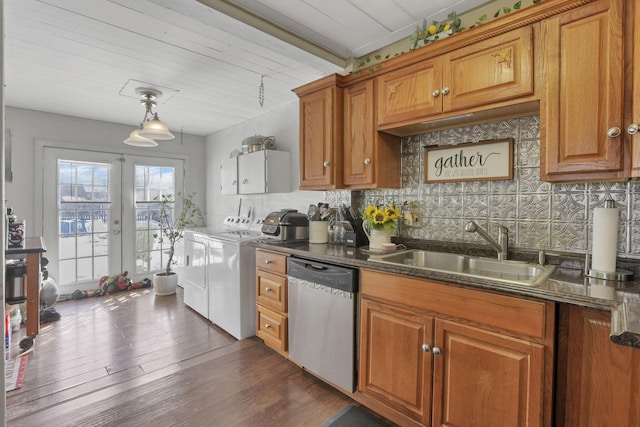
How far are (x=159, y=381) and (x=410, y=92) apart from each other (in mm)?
2637

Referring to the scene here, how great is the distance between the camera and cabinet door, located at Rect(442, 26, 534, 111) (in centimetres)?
157

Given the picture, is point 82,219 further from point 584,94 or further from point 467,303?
point 584,94

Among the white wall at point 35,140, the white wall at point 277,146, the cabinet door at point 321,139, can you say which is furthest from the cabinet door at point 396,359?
the white wall at point 35,140

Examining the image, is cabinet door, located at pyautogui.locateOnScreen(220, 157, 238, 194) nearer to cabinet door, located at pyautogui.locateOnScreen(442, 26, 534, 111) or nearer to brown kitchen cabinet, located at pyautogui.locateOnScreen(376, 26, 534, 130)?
brown kitchen cabinet, located at pyautogui.locateOnScreen(376, 26, 534, 130)

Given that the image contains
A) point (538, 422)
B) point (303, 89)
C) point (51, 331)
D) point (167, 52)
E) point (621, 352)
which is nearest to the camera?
point (621, 352)

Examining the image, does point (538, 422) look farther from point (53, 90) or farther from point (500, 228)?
point (53, 90)

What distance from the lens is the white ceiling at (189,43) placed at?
183cm

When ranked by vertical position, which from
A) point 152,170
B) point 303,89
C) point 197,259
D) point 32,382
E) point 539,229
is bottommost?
point 32,382

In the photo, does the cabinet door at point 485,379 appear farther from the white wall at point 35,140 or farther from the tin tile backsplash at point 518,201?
the white wall at point 35,140

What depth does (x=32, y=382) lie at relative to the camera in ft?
7.11

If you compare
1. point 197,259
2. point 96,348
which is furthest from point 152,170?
point 96,348

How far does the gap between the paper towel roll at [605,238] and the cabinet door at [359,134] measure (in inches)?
49.9

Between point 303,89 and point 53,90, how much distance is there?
2557 millimetres

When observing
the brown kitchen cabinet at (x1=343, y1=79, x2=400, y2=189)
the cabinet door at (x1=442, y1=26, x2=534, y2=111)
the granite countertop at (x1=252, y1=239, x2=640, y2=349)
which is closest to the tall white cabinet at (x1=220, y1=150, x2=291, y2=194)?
the brown kitchen cabinet at (x1=343, y1=79, x2=400, y2=189)
